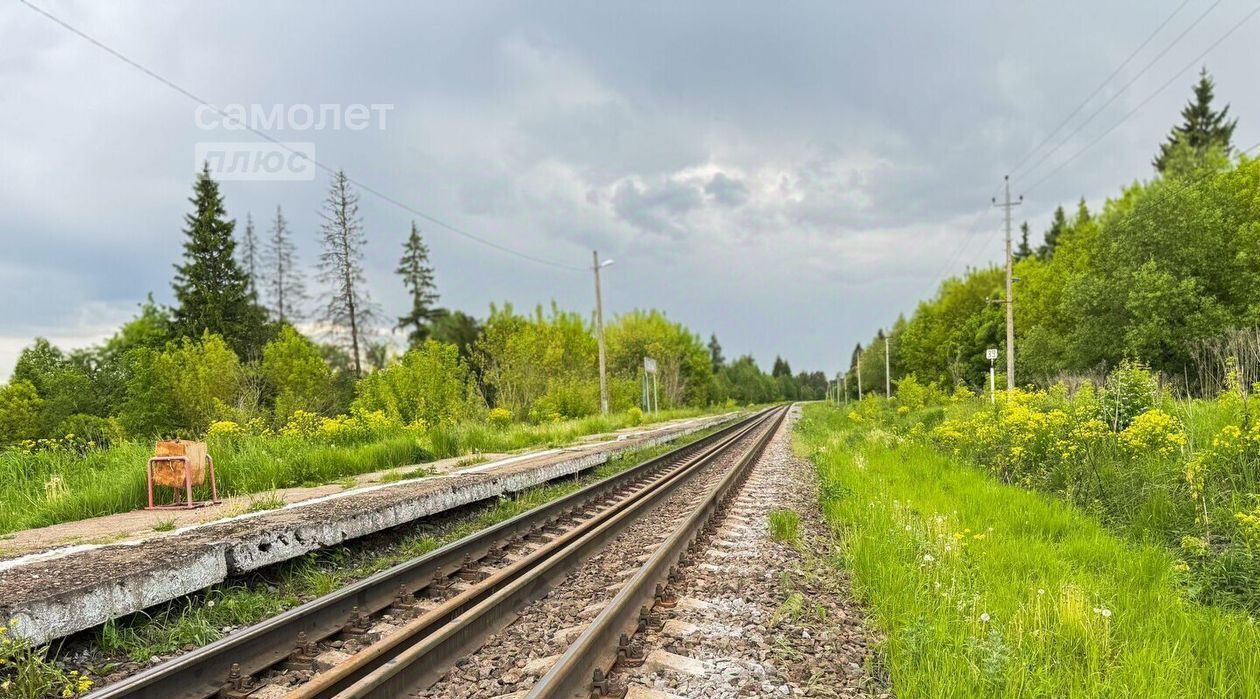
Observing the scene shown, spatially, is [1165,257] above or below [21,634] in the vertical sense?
above

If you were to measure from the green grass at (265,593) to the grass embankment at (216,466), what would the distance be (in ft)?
9.92

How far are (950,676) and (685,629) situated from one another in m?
1.68

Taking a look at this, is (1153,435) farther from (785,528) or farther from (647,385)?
(647,385)

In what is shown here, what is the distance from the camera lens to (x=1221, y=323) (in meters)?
30.9

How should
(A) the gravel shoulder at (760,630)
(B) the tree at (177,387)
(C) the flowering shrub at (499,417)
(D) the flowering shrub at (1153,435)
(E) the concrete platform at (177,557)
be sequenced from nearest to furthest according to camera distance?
(A) the gravel shoulder at (760,630), (E) the concrete platform at (177,557), (D) the flowering shrub at (1153,435), (C) the flowering shrub at (499,417), (B) the tree at (177,387)

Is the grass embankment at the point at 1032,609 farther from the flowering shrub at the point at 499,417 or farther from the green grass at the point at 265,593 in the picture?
the flowering shrub at the point at 499,417

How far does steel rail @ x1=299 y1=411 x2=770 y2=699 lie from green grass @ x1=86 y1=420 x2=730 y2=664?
1.37 metres

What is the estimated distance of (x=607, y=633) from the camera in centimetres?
413

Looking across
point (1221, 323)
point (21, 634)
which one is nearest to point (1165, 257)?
point (1221, 323)

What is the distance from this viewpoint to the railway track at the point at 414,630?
3449 millimetres

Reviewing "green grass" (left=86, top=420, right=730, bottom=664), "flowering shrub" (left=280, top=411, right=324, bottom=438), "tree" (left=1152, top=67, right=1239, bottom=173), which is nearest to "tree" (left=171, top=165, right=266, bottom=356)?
"flowering shrub" (left=280, top=411, right=324, bottom=438)

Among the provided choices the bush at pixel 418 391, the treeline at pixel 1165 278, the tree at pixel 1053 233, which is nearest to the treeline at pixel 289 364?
the bush at pixel 418 391

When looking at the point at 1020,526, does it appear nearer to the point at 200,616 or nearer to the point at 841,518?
the point at 841,518

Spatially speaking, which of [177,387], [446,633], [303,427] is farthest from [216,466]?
[177,387]
